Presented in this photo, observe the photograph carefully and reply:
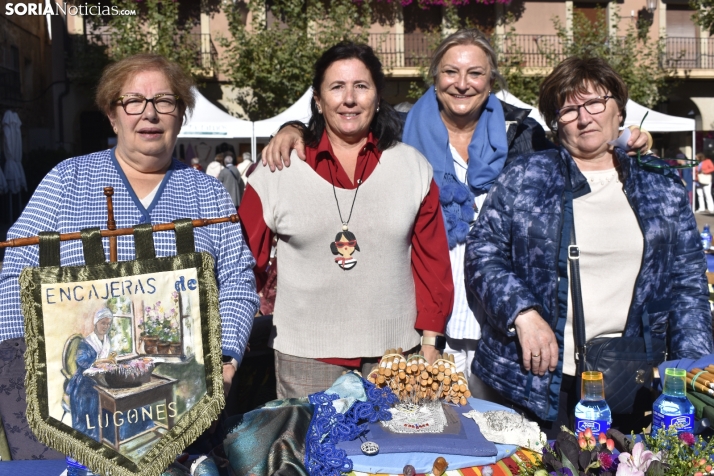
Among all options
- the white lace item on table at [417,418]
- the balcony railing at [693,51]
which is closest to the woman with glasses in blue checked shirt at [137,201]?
the white lace item on table at [417,418]

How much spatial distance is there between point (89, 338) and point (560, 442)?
1.13 metres

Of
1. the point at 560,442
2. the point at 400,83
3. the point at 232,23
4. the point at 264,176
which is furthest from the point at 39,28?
the point at 560,442

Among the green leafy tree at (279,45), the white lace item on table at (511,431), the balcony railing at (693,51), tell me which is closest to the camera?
the white lace item on table at (511,431)

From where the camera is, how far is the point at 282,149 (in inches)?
97.2

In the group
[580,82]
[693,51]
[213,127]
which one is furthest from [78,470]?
[693,51]

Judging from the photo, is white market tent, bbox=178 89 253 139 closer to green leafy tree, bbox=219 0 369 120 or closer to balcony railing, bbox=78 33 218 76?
green leafy tree, bbox=219 0 369 120

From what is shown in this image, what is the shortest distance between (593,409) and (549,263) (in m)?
0.55

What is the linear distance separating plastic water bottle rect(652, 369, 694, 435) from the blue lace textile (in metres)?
0.73

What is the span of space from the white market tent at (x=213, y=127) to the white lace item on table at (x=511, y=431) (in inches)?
351

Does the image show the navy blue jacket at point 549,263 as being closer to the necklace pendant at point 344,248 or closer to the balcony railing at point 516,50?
the necklace pendant at point 344,248

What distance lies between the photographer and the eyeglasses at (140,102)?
197cm

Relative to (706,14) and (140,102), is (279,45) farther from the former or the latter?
(140,102)

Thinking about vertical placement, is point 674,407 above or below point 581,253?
below

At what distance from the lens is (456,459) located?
186cm
